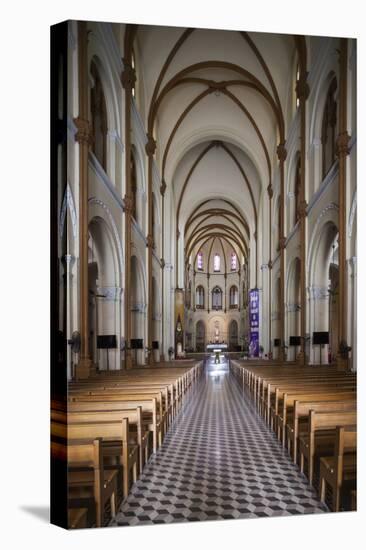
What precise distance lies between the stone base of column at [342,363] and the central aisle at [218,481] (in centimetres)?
150

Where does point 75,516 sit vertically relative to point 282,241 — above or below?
below

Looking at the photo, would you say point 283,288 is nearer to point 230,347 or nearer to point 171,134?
point 171,134

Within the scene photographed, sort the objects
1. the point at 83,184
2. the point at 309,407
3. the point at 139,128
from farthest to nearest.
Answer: the point at 139,128 < the point at 309,407 < the point at 83,184

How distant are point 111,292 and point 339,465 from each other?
367 cm

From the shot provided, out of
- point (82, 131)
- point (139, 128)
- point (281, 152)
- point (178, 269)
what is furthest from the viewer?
point (178, 269)

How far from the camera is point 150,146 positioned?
7402 millimetres

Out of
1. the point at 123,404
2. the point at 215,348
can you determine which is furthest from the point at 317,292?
the point at 215,348

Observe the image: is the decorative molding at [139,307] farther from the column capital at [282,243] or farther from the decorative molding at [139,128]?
the decorative molding at [139,128]

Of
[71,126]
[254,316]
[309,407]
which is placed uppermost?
[71,126]

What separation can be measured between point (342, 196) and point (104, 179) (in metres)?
3.20

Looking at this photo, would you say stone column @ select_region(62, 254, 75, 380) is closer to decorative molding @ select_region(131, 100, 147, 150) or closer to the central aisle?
the central aisle

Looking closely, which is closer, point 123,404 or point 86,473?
point 86,473

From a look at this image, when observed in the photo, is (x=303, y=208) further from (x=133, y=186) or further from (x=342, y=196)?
(x=133, y=186)

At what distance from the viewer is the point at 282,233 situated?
23.3 ft
